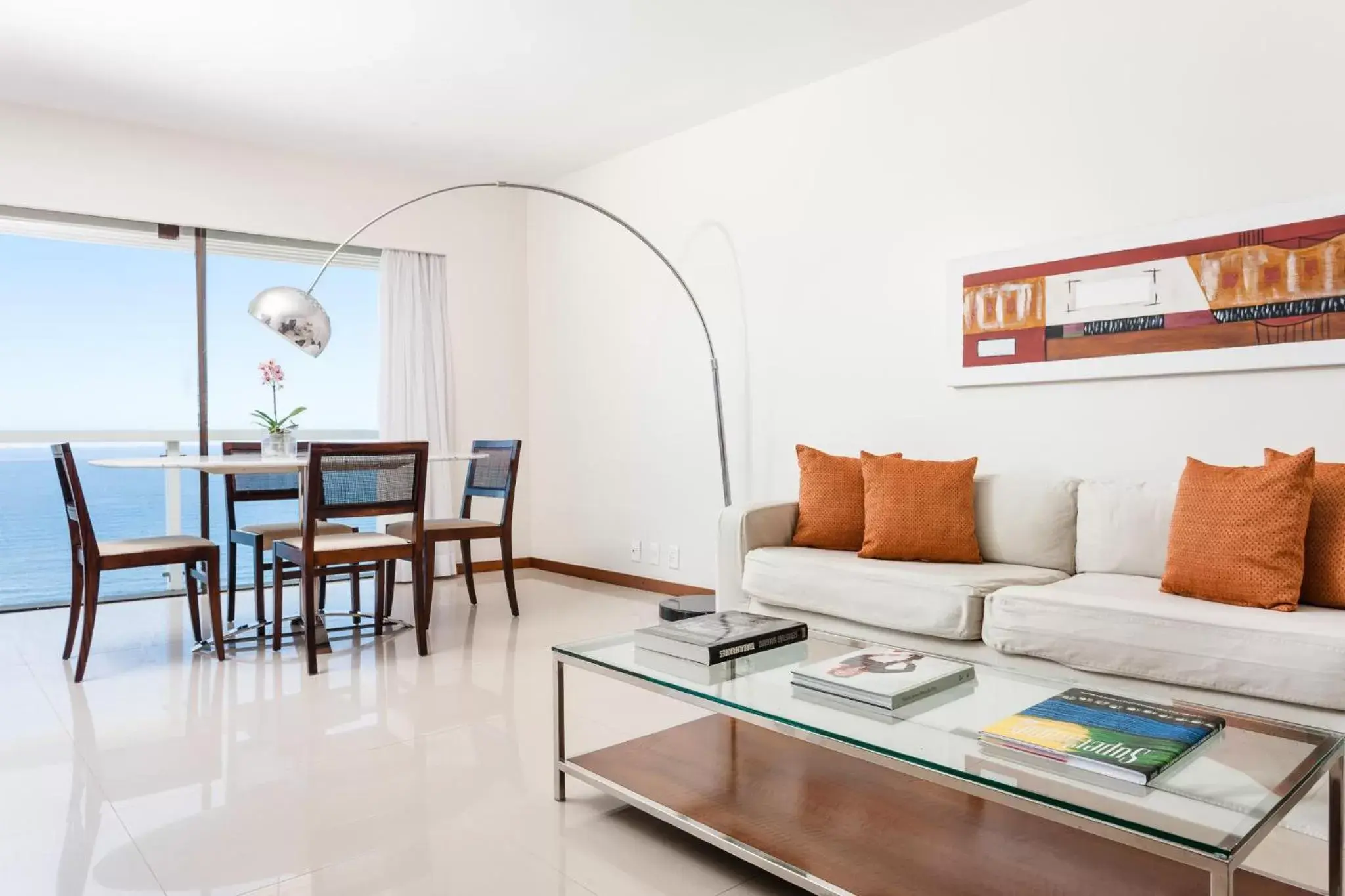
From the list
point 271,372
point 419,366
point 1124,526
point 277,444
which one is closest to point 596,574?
point 419,366

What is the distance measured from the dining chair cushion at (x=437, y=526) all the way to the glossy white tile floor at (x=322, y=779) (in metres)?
0.49

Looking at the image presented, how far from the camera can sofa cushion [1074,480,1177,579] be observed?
279 centimetres

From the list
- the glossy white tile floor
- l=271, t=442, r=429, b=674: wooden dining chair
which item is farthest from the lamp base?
l=271, t=442, r=429, b=674: wooden dining chair

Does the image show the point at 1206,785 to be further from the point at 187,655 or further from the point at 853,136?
the point at 187,655

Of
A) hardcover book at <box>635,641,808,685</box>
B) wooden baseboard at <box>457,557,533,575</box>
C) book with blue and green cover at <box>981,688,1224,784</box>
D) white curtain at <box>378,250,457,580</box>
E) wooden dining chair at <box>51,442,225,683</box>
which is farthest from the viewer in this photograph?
wooden baseboard at <box>457,557,533,575</box>

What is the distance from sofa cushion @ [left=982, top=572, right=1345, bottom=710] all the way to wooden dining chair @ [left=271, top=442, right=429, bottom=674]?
2.27 meters

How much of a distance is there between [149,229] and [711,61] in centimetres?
326

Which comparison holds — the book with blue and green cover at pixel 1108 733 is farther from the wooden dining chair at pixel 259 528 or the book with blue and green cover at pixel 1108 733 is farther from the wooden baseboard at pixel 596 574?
the wooden dining chair at pixel 259 528

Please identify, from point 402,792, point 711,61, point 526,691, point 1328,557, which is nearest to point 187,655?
point 526,691

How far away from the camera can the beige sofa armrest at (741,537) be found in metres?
3.42

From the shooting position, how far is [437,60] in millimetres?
3893

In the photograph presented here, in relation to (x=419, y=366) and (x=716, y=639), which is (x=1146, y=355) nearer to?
(x=716, y=639)

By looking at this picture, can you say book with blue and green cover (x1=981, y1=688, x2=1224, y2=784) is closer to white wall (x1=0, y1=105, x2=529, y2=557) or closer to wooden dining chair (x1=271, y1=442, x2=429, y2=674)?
wooden dining chair (x1=271, y1=442, x2=429, y2=674)

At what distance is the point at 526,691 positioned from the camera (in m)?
3.13
